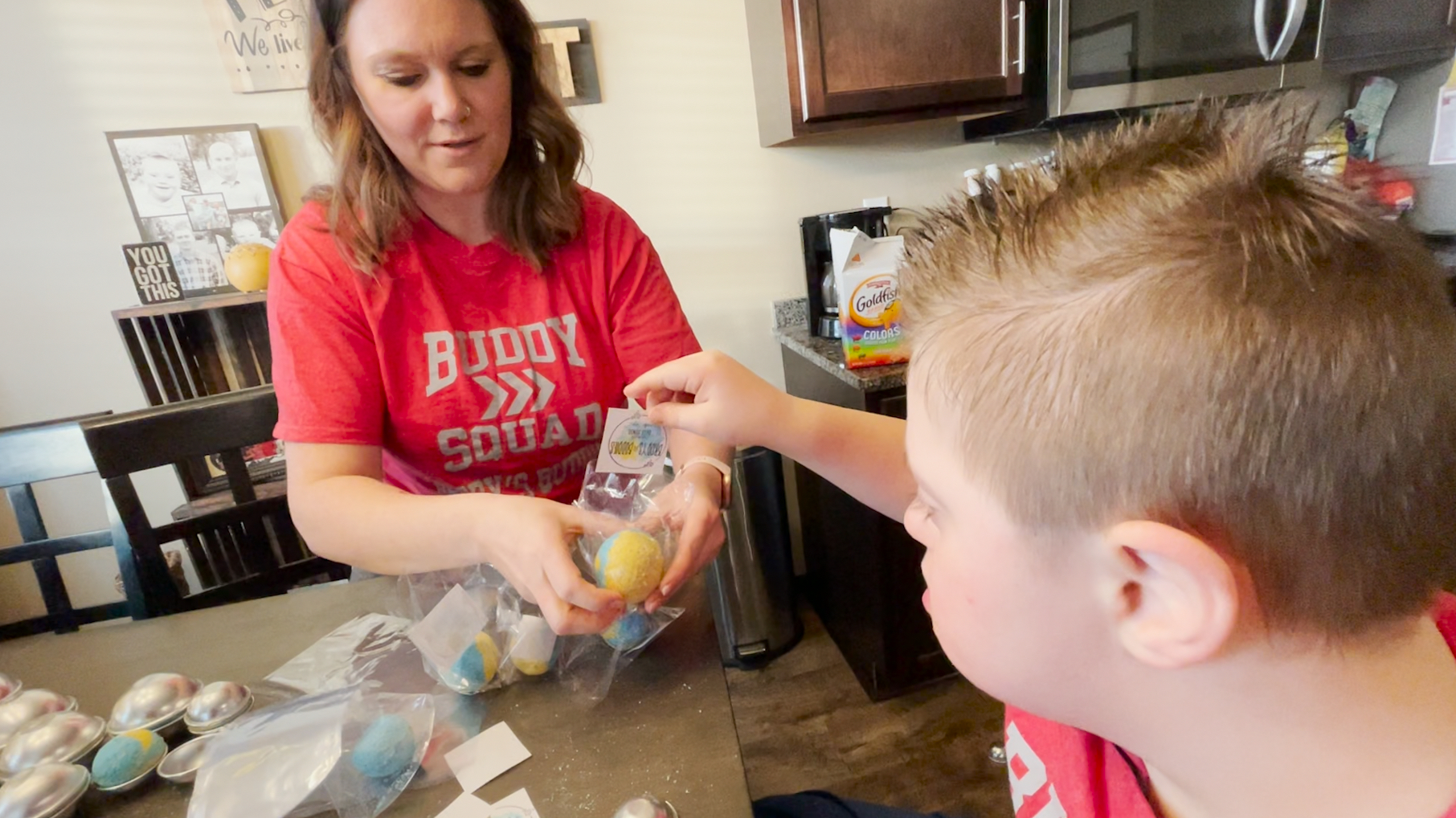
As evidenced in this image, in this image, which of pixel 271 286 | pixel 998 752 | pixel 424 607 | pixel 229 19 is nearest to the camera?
pixel 424 607

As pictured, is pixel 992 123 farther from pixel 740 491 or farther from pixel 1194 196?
pixel 1194 196

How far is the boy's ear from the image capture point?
35 cm

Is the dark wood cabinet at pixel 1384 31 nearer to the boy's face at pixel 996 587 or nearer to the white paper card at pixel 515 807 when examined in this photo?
the boy's face at pixel 996 587

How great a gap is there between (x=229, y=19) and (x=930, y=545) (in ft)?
6.20

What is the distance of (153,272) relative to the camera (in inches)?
62.2

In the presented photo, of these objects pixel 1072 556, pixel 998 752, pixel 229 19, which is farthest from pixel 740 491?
pixel 229 19

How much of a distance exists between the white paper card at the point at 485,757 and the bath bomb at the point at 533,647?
0.20 feet

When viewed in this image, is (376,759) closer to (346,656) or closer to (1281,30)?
(346,656)

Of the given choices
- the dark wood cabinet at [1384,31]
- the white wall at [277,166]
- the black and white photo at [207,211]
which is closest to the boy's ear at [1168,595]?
the white wall at [277,166]

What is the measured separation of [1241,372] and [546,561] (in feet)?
1.67

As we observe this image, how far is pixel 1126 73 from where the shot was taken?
150cm

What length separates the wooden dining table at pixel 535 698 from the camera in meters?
0.51

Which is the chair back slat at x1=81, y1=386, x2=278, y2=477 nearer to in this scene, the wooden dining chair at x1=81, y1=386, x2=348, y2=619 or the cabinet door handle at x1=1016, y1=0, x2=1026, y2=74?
the wooden dining chair at x1=81, y1=386, x2=348, y2=619

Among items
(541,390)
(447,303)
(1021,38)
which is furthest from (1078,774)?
(1021,38)
